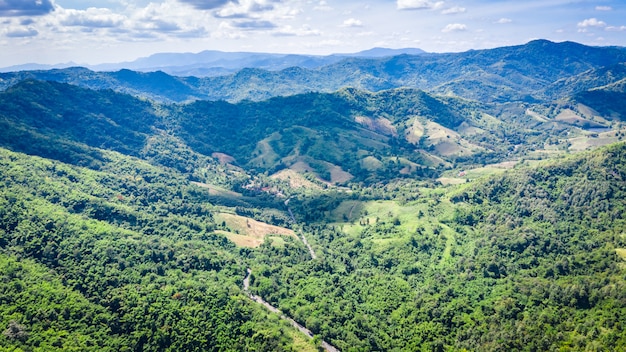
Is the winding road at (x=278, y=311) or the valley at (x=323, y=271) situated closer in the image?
the valley at (x=323, y=271)

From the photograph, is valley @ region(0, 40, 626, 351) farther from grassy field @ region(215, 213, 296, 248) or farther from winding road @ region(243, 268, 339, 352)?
grassy field @ region(215, 213, 296, 248)

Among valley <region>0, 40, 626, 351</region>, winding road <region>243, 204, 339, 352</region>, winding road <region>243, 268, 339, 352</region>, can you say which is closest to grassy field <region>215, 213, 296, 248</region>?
valley <region>0, 40, 626, 351</region>

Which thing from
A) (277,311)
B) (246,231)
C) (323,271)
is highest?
(323,271)

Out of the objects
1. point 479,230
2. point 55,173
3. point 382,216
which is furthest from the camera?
point 382,216

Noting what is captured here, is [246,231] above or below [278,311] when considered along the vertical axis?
above

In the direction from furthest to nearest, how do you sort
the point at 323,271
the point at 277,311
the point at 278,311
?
the point at 323,271 < the point at 277,311 < the point at 278,311

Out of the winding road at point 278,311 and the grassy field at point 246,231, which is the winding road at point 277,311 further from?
the grassy field at point 246,231

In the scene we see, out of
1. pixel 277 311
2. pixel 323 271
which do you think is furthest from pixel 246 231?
pixel 277 311

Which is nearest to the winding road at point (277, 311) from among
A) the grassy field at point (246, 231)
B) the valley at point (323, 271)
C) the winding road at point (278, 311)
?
the winding road at point (278, 311)

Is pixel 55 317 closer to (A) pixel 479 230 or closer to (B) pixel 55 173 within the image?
(B) pixel 55 173

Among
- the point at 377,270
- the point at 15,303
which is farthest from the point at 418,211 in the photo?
the point at 15,303

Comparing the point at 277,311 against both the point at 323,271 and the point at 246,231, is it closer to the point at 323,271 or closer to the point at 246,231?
the point at 323,271
